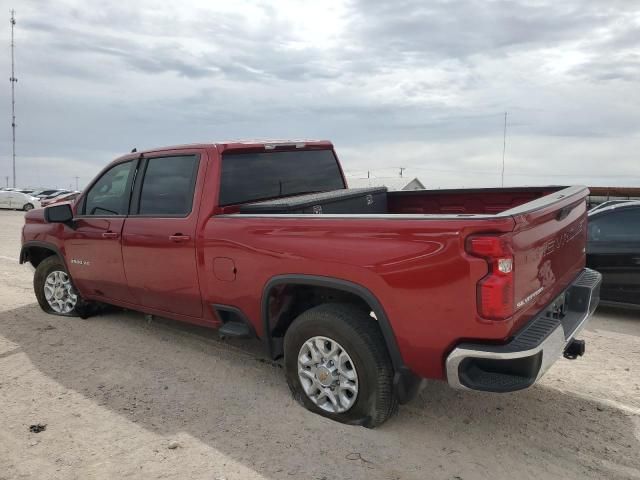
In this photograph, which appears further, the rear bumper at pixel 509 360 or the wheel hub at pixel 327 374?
the wheel hub at pixel 327 374

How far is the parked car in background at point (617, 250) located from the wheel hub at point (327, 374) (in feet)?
13.8

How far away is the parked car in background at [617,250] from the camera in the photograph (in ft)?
20.1

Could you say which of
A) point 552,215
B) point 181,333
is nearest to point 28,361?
point 181,333

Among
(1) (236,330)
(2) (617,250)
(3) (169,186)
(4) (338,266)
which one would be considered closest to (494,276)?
(4) (338,266)

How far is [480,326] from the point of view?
111 inches

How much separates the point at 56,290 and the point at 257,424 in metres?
3.75

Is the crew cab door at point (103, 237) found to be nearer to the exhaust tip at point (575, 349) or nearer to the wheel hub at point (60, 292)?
the wheel hub at point (60, 292)

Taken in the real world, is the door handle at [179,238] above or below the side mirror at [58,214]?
below

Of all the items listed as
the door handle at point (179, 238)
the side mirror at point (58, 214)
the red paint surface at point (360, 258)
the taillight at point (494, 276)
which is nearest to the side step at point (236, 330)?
the red paint surface at point (360, 258)

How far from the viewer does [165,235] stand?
4.46 meters

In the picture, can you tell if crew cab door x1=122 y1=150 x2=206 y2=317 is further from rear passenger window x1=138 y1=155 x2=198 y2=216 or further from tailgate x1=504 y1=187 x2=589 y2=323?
tailgate x1=504 y1=187 x2=589 y2=323

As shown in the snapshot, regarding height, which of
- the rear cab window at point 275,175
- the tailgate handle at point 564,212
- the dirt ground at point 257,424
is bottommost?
the dirt ground at point 257,424

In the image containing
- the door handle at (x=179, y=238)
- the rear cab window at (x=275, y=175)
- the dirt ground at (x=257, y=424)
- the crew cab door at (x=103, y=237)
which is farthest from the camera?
the crew cab door at (x=103, y=237)

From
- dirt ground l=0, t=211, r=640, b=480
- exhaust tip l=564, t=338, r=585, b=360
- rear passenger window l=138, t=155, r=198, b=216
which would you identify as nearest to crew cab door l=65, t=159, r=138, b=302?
rear passenger window l=138, t=155, r=198, b=216
